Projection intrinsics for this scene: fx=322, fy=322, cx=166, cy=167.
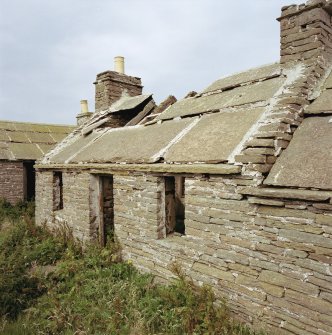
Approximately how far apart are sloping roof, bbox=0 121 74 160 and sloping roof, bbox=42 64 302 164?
5598mm

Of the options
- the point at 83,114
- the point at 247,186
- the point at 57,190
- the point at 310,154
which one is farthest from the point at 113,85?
the point at 310,154

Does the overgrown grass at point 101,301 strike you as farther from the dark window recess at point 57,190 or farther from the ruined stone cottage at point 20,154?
the ruined stone cottage at point 20,154

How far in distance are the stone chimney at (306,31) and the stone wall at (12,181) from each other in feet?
35.8

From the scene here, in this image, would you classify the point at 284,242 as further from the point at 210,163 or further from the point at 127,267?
the point at 127,267

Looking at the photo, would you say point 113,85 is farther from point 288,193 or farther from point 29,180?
point 288,193

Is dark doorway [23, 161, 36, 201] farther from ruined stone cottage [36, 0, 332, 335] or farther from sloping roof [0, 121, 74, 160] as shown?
ruined stone cottage [36, 0, 332, 335]

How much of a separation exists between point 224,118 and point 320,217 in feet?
8.94

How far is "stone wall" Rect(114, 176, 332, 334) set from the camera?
3625mm

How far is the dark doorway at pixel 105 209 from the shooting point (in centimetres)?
779

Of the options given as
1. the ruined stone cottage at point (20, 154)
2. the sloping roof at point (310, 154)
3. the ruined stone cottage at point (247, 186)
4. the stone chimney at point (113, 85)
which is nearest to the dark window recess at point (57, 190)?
the ruined stone cottage at point (247, 186)

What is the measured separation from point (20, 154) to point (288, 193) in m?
12.0

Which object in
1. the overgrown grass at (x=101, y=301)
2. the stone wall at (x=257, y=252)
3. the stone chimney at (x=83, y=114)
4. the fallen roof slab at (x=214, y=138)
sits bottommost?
the overgrown grass at (x=101, y=301)

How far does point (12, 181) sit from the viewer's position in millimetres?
12883

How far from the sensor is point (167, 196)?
5.91 meters
